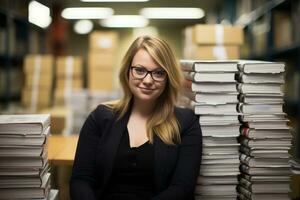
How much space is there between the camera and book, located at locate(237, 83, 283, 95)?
1.89 meters

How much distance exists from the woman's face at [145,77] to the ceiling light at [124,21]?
25.3ft

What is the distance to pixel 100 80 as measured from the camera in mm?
5105

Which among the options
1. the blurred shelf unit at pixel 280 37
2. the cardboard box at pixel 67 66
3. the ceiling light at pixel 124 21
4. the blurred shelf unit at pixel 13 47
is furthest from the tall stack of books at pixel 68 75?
the ceiling light at pixel 124 21

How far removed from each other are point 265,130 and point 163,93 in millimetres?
516

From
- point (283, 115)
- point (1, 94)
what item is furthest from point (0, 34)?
point (283, 115)

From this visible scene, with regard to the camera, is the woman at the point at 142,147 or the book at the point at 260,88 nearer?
the woman at the point at 142,147

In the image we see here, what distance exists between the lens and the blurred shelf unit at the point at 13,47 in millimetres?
4661

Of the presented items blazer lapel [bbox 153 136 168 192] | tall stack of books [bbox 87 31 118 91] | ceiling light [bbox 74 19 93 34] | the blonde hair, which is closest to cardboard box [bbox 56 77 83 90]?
tall stack of books [bbox 87 31 118 91]

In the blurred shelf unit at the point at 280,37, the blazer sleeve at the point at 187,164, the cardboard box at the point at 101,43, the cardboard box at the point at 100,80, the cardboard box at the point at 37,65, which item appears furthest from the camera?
the cardboard box at the point at 101,43

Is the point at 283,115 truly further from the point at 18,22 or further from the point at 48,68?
the point at 18,22

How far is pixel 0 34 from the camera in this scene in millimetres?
4531

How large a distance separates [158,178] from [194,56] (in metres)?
1.71

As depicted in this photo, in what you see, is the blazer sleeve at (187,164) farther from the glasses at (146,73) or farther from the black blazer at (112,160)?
the glasses at (146,73)

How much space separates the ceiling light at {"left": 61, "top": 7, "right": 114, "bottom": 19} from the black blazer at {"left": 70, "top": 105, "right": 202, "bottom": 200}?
6431mm
